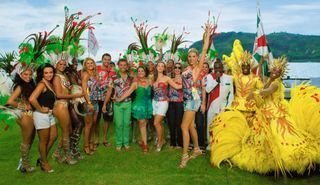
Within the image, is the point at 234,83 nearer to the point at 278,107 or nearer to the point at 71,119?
the point at 278,107

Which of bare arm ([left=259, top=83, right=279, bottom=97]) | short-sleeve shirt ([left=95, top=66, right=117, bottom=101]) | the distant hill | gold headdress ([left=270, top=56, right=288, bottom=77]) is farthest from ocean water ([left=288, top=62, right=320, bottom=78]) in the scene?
the distant hill

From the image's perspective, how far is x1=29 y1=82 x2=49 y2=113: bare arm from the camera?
6.25 metres

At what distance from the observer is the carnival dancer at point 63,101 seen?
21.7ft

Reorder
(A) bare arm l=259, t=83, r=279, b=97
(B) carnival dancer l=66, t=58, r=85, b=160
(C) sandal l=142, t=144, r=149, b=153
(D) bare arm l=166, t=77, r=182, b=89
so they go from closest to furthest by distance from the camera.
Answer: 1. (A) bare arm l=259, t=83, r=279, b=97
2. (B) carnival dancer l=66, t=58, r=85, b=160
3. (D) bare arm l=166, t=77, r=182, b=89
4. (C) sandal l=142, t=144, r=149, b=153

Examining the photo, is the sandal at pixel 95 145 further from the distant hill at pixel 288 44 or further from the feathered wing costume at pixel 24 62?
the distant hill at pixel 288 44

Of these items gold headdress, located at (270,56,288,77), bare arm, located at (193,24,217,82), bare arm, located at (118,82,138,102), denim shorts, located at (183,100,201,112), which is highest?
bare arm, located at (193,24,217,82)

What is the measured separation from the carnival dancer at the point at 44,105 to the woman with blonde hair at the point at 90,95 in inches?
38.3

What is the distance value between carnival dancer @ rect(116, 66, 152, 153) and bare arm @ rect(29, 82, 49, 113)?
6.25 ft

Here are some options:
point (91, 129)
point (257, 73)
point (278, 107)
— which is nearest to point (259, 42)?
point (257, 73)

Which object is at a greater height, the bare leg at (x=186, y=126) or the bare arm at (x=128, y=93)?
the bare arm at (x=128, y=93)

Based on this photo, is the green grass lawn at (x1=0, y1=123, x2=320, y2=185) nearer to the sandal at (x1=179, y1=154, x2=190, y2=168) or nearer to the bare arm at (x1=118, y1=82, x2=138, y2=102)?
the sandal at (x1=179, y1=154, x2=190, y2=168)

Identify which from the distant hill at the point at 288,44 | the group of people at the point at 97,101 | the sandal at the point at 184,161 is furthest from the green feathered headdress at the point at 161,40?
the distant hill at the point at 288,44

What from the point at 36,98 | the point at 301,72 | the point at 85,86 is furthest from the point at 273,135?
the point at 301,72

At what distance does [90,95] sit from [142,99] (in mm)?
984
